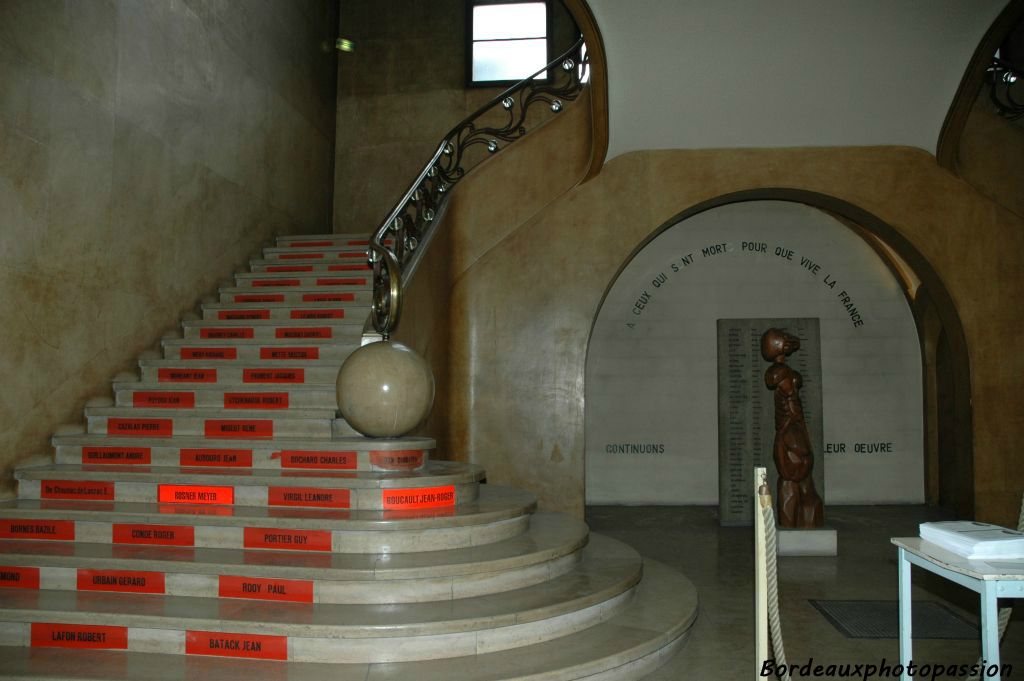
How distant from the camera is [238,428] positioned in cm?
538

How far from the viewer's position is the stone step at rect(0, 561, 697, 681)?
3.20m

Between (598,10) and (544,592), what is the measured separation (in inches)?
186

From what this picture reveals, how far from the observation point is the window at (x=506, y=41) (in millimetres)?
11305

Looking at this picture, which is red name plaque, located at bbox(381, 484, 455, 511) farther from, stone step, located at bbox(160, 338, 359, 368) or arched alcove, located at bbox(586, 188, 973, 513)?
arched alcove, located at bbox(586, 188, 973, 513)

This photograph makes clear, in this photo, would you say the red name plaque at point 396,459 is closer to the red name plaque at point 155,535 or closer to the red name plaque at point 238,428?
the red name plaque at point 238,428

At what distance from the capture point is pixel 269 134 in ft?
29.6

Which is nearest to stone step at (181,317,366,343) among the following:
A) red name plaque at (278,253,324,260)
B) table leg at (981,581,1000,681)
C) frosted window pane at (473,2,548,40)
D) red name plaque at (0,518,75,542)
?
red name plaque at (278,253,324,260)

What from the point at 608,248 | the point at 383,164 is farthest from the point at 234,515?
the point at 383,164

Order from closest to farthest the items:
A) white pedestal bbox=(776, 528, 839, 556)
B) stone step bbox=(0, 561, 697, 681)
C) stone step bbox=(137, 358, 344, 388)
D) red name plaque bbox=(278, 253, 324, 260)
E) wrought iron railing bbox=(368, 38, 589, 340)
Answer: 1. stone step bbox=(0, 561, 697, 681)
2. wrought iron railing bbox=(368, 38, 589, 340)
3. stone step bbox=(137, 358, 344, 388)
4. white pedestal bbox=(776, 528, 839, 556)
5. red name plaque bbox=(278, 253, 324, 260)

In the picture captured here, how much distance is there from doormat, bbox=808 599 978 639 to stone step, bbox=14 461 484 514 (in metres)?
2.31

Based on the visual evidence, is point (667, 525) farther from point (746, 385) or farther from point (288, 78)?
point (288, 78)

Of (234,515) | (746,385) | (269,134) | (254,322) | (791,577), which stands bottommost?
(791,577)

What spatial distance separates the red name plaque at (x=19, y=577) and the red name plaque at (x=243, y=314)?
3389 mm

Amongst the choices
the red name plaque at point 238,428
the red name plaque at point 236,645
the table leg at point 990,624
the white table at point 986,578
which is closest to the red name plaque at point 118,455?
the red name plaque at point 238,428
